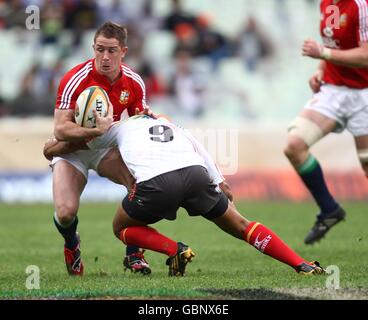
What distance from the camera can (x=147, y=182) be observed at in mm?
6805

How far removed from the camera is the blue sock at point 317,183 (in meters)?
9.30

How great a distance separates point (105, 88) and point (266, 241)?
1.83 meters

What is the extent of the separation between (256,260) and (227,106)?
30.8 feet

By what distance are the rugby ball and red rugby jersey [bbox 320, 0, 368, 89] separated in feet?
9.39

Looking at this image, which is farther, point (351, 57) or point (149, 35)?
point (149, 35)

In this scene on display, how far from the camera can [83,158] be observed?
7.82 m

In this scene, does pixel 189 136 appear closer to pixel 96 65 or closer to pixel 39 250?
pixel 96 65

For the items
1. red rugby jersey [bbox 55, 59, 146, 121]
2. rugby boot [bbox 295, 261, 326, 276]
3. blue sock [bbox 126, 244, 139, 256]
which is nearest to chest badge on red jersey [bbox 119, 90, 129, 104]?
red rugby jersey [bbox 55, 59, 146, 121]

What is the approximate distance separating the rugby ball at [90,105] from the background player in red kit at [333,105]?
8.84 feet

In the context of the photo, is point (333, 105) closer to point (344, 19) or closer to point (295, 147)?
point (295, 147)

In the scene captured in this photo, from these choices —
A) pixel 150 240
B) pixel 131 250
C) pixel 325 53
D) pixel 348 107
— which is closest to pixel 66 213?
pixel 131 250

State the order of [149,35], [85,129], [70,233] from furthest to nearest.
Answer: [149,35] < [70,233] < [85,129]

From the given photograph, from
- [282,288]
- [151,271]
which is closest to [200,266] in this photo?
[151,271]

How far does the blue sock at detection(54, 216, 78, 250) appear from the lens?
7.64 meters
